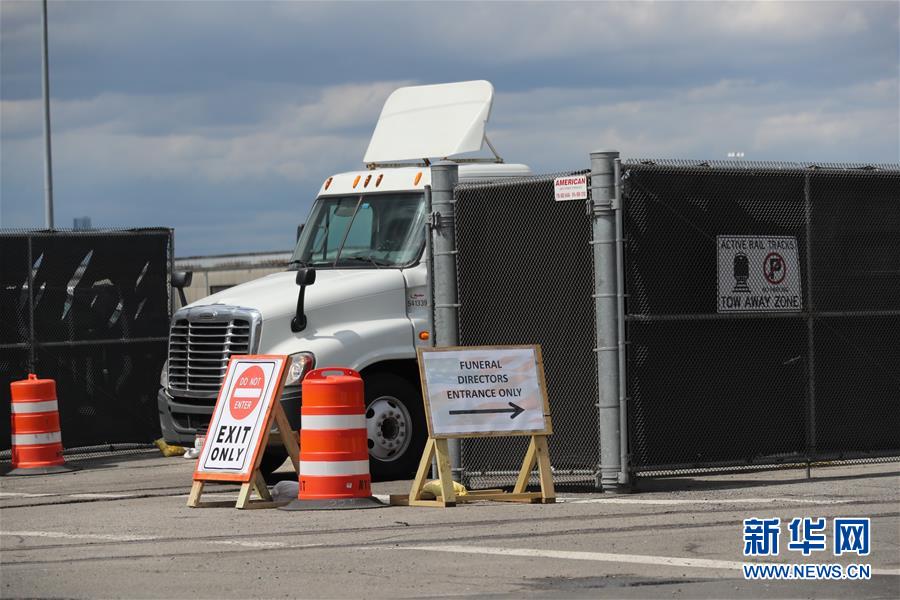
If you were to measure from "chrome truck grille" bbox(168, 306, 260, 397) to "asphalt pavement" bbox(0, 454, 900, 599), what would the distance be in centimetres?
131

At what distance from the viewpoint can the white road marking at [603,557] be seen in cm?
886

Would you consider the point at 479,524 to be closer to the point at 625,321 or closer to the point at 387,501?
the point at 387,501

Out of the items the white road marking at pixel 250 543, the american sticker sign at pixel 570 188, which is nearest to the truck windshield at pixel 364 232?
the american sticker sign at pixel 570 188

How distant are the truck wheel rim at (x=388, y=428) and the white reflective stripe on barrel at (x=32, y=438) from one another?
4619 mm

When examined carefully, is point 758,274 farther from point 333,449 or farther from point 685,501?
point 333,449

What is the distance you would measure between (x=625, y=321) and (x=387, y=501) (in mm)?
2570

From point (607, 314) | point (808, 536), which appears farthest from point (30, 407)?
point (808, 536)

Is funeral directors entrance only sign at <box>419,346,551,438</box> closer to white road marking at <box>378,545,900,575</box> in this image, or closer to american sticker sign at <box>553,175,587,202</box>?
american sticker sign at <box>553,175,587,202</box>

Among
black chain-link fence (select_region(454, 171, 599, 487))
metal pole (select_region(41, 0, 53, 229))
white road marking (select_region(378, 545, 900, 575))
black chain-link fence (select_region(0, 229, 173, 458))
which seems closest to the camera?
white road marking (select_region(378, 545, 900, 575))

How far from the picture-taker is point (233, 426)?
508 inches

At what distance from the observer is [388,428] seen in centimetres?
1467

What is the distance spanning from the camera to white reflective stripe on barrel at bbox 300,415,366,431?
12297 mm

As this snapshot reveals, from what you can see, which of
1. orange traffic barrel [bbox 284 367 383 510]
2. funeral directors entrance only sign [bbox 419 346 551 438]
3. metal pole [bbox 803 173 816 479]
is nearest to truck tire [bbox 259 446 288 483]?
orange traffic barrel [bbox 284 367 383 510]

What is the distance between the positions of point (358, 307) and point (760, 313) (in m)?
3.95
